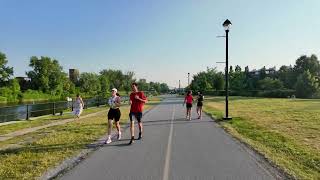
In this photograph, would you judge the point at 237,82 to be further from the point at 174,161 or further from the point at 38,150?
the point at 174,161

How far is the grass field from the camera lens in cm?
866

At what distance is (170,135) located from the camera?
15.2 meters

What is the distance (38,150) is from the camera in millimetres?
11547

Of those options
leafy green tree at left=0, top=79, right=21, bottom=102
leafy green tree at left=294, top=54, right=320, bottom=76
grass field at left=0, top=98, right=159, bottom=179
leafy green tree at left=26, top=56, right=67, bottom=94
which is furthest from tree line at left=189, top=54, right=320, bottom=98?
grass field at left=0, top=98, right=159, bottom=179

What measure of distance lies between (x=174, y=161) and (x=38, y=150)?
13.8 ft

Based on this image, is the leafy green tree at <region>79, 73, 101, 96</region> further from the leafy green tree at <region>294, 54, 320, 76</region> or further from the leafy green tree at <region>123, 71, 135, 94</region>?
the leafy green tree at <region>294, 54, 320, 76</region>

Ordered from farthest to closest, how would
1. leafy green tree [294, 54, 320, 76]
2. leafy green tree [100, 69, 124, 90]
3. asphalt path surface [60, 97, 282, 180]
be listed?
leafy green tree [100, 69, 124, 90]
leafy green tree [294, 54, 320, 76]
asphalt path surface [60, 97, 282, 180]

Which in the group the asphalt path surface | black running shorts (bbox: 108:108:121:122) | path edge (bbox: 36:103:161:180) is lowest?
path edge (bbox: 36:103:161:180)

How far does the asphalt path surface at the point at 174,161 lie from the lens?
8.21m

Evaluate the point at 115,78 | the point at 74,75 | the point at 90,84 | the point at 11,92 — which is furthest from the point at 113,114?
the point at 74,75

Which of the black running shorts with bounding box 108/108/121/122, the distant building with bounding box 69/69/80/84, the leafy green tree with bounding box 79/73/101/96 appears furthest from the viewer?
the distant building with bounding box 69/69/80/84

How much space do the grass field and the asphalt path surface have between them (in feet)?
2.48

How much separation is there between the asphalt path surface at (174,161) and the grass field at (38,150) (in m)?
0.75

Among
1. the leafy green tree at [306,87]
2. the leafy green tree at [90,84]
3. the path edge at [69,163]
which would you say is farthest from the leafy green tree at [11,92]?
the path edge at [69,163]
